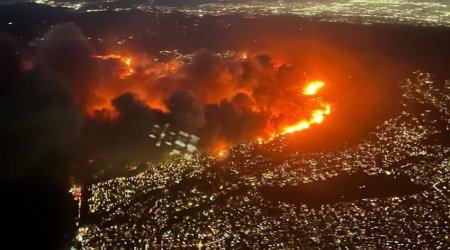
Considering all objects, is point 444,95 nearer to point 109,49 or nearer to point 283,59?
point 283,59

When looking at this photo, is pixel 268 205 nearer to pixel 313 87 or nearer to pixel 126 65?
pixel 313 87

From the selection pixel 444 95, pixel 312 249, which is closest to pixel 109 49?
pixel 444 95

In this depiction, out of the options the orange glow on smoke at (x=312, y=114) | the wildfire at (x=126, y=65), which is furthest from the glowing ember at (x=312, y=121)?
the wildfire at (x=126, y=65)

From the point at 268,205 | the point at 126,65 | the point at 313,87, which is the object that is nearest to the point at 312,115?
the point at 313,87

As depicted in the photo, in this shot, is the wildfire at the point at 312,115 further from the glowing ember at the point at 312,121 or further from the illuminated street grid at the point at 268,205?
the illuminated street grid at the point at 268,205

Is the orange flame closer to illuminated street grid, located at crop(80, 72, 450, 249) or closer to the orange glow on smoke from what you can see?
the orange glow on smoke

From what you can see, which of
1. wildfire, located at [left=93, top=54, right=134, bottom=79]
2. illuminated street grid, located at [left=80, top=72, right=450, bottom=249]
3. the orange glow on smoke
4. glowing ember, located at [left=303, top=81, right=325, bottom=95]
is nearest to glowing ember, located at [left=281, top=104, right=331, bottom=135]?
the orange glow on smoke

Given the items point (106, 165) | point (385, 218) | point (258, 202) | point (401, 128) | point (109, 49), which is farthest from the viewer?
point (109, 49)
